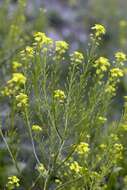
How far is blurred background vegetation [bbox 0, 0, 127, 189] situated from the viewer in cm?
575

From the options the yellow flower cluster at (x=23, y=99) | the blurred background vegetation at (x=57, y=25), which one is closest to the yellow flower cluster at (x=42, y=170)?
the yellow flower cluster at (x=23, y=99)

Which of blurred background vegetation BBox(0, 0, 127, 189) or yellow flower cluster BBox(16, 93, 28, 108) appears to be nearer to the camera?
yellow flower cluster BBox(16, 93, 28, 108)

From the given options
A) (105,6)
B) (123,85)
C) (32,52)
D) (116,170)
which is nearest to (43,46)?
(32,52)

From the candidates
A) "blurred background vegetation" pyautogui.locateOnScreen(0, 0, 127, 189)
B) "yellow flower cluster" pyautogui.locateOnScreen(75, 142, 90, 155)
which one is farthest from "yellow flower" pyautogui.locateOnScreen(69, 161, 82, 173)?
"blurred background vegetation" pyautogui.locateOnScreen(0, 0, 127, 189)

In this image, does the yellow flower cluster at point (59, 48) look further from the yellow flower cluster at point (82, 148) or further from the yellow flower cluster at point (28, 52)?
the yellow flower cluster at point (82, 148)

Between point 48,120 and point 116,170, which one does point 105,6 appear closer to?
point 116,170

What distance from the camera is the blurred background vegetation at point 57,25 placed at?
575 centimetres

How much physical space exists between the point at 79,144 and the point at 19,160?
1.33 metres

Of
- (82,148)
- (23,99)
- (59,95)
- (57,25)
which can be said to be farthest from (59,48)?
(57,25)

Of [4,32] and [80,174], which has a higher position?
[4,32]

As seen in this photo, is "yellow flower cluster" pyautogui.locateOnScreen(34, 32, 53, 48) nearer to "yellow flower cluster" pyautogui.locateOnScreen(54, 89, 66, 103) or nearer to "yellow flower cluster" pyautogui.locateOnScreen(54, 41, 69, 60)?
"yellow flower cluster" pyautogui.locateOnScreen(54, 41, 69, 60)

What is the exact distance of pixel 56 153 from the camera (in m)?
3.93

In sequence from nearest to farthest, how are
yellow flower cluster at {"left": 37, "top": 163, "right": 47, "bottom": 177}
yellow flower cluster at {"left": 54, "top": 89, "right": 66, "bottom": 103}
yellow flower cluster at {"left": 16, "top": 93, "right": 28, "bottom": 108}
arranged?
yellow flower cluster at {"left": 16, "top": 93, "right": 28, "bottom": 108} → yellow flower cluster at {"left": 54, "top": 89, "right": 66, "bottom": 103} → yellow flower cluster at {"left": 37, "top": 163, "right": 47, "bottom": 177}

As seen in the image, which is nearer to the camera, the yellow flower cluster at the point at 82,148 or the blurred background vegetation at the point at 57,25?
the yellow flower cluster at the point at 82,148
